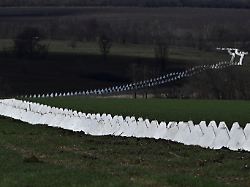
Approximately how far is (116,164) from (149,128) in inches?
358

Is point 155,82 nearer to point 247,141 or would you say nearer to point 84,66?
point 84,66

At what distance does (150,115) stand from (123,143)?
1571 cm

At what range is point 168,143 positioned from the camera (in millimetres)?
28344

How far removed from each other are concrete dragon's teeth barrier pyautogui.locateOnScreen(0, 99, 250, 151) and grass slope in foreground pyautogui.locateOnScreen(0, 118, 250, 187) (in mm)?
555

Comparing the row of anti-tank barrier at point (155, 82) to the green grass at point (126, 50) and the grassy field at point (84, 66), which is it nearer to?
the grassy field at point (84, 66)

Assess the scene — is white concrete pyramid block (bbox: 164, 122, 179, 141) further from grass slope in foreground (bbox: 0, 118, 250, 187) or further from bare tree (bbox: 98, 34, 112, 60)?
bare tree (bbox: 98, 34, 112, 60)

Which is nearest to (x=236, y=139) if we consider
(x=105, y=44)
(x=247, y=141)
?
(x=247, y=141)

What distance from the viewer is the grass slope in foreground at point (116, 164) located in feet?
60.7

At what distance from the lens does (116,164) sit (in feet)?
72.6

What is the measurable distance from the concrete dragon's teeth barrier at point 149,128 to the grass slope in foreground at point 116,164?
1.82 feet

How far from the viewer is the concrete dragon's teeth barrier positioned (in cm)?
2583

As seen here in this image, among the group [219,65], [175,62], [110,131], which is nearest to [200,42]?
[175,62]

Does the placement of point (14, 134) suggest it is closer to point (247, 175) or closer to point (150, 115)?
point (150, 115)

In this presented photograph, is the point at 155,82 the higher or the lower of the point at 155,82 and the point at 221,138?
the higher
